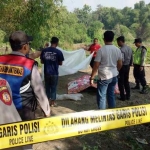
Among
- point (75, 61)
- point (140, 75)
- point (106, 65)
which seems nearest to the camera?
point (106, 65)

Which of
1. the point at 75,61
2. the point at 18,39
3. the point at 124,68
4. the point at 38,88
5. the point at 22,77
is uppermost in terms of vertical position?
the point at 18,39

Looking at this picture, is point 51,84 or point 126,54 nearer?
point 51,84

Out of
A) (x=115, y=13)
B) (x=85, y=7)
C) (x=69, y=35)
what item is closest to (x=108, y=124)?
(x=69, y=35)

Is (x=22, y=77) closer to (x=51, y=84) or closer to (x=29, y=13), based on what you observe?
(x=51, y=84)

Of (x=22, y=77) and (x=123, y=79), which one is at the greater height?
(x=22, y=77)

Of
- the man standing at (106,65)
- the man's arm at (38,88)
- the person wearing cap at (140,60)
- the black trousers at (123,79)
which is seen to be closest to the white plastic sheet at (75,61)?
the person wearing cap at (140,60)

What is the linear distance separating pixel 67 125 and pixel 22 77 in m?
0.61

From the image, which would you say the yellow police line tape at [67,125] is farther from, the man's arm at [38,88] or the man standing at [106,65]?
the man standing at [106,65]

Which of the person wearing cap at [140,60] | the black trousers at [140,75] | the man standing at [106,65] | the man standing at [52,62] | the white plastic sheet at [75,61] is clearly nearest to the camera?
the man standing at [106,65]

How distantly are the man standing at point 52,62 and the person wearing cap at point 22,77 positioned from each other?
311cm

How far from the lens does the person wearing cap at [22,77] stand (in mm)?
2416

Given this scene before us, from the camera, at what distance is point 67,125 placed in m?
2.58

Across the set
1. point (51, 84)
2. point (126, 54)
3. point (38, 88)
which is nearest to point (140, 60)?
point (126, 54)

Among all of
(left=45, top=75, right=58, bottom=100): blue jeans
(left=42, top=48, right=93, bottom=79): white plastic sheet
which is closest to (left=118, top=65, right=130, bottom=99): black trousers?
(left=45, top=75, right=58, bottom=100): blue jeans
